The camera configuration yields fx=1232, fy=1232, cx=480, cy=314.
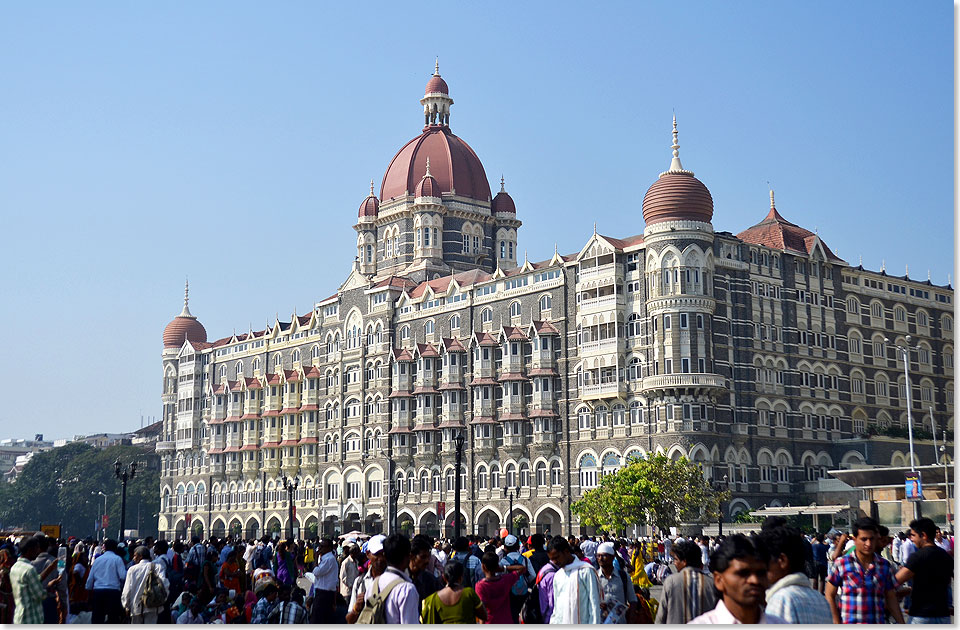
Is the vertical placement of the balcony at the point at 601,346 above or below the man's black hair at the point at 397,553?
above

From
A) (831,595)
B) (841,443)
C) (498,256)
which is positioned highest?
(498,256)

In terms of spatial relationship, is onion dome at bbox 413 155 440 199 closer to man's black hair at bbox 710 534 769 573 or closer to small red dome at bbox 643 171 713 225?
small red dome at bbox 643 171 713 225

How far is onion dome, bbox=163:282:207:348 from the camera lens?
93875 mm

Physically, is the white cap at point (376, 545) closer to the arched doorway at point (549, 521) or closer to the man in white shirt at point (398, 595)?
the man in white shirt at point (398, 595)

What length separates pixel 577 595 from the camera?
1119cm

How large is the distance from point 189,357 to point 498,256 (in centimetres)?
2649

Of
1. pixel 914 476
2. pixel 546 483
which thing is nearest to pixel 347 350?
pixel 546 483

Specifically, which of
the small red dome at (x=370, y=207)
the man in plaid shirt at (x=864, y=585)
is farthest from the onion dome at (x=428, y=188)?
the man in plaid shirt at (x=864, y=585)

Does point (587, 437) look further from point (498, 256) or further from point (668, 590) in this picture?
point (668, 590)

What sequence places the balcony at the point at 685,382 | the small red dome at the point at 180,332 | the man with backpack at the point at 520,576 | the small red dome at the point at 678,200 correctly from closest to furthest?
the man with backpack at the point at 520,576, the balcony at the point at 685,382, the small red dome at the point at 678,200, the small red dome at the point at 180,332

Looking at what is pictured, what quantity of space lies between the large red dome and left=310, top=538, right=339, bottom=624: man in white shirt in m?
63.6

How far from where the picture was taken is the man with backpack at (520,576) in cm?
1439

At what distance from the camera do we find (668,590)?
10.3 meters

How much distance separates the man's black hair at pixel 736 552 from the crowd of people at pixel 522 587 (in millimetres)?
13
